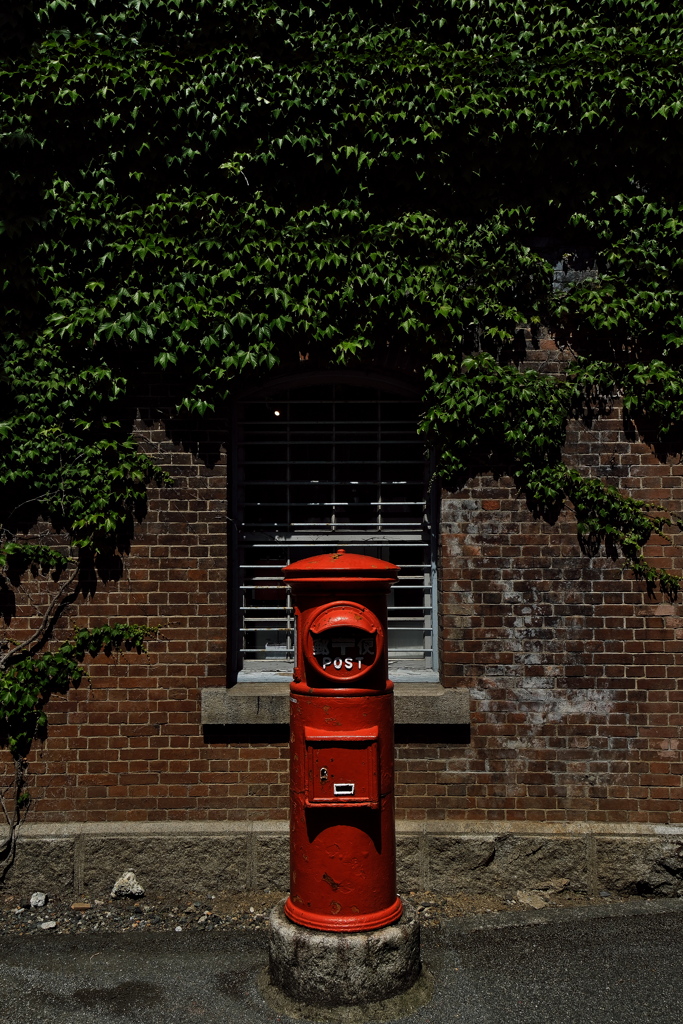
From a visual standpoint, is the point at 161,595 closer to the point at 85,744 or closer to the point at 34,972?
the point at 85,744

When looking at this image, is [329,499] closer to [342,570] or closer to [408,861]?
[342,570]

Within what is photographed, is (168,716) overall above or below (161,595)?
below

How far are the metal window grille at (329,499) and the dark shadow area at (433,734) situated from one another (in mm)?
519

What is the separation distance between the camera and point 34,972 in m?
4.07

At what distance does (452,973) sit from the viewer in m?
3.94

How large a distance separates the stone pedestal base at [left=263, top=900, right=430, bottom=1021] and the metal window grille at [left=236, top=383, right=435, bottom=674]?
2170 millimetres

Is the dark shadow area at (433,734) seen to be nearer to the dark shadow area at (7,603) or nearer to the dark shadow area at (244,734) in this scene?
the dark shadow area at (244,734)

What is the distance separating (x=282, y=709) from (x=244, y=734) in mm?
336

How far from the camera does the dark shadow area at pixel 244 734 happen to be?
5215 millimetres

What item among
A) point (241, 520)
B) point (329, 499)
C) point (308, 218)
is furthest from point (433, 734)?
point (308, 218)

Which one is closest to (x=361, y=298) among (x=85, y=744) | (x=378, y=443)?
(x=378, y=443)

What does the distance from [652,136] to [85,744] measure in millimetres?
5981

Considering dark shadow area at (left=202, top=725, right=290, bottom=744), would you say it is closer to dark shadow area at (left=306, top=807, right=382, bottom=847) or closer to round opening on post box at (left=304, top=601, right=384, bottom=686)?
dark shadow area at (left=306, top=807, right=382, bottom=847)

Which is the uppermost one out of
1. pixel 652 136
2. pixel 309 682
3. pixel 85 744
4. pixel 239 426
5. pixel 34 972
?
pixel 652 136
